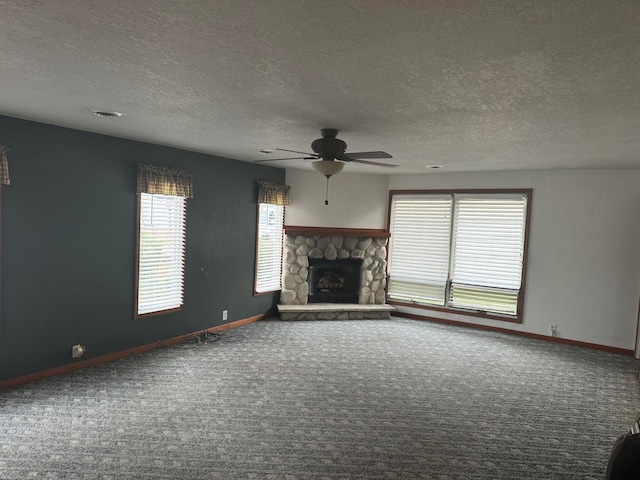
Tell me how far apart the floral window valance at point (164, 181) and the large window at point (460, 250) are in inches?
145

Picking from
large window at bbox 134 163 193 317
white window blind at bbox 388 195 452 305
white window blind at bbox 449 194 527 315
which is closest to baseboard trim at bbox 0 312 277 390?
large window at bbox 134 163 193 317

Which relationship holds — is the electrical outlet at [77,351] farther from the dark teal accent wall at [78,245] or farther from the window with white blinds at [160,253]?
the window with white blinds at [160,253]

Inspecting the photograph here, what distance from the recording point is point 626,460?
6.42 feet

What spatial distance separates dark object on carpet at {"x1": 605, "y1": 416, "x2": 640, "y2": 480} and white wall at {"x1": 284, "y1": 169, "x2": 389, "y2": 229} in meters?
5.56

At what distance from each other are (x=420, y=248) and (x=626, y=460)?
Answer: 551 cm

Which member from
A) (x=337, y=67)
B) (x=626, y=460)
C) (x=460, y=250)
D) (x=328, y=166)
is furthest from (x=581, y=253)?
(x=337, y=67)

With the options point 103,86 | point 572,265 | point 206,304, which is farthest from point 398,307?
point 103,86

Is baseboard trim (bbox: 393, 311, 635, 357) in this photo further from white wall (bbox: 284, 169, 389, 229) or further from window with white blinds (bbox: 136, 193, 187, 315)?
window with white blinds (bbox: 136, 193, 187, 315)

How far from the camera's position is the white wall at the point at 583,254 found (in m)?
5.75

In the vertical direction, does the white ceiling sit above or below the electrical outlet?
above

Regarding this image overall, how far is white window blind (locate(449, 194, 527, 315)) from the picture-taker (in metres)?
6.52

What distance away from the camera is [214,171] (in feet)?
19.3

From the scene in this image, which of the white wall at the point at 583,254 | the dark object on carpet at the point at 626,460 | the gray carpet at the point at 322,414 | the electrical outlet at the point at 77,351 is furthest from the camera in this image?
the white wall at the point at 583,254

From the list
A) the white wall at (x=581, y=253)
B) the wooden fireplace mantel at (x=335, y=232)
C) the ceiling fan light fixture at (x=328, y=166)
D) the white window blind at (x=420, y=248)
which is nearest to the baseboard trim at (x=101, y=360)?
the wooden fireplace mantel at (x=335, y=232)
